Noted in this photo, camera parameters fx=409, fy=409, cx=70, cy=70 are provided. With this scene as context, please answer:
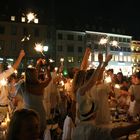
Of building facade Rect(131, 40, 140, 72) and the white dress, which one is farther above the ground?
building facade Rect(131, 40, 140, 72)

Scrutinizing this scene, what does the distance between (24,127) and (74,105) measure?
555 cm

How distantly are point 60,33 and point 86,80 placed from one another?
255ft

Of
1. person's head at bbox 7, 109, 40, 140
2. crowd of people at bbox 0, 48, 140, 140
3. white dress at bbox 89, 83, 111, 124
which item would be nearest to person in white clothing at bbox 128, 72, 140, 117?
crowd of people at bbox 0, 48, 140, 140

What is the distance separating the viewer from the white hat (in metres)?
5.86

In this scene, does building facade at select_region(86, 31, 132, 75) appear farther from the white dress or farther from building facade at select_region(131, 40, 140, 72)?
the white dress

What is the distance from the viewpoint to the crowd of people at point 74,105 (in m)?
3.10

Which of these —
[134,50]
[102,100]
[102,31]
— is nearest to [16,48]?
[102,31]

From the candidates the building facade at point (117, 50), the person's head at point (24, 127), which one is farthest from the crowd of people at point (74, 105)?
the building facade at point (117, 50)

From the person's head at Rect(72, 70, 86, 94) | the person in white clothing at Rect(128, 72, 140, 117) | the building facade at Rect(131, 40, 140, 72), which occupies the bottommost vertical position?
the person in white clothing at Rect(128, 72, 140, 117)

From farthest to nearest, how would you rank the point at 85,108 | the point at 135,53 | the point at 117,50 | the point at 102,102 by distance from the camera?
1. the point at 135,53
2. the point at 117,50
3. the point at 102,102
4. the point at 85,108

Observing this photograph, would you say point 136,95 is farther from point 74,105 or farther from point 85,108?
point 85,108

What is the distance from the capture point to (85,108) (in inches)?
232

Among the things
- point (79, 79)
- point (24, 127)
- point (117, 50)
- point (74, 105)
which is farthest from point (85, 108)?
point (117, 50)

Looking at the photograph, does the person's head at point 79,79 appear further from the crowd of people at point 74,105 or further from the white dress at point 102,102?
the white dress at point 102,102
